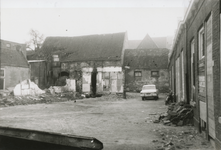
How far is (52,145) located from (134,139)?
256cm

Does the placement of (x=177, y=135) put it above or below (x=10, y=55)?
below

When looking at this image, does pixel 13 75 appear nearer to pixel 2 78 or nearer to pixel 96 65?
pixel 2 78

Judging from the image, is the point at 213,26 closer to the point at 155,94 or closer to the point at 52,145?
the point at 52,145

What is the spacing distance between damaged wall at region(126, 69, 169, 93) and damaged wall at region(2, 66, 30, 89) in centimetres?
1470

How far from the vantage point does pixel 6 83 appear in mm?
24750

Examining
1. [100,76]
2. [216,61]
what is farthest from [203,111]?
[100,76]

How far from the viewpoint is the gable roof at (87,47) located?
32156 millimetres

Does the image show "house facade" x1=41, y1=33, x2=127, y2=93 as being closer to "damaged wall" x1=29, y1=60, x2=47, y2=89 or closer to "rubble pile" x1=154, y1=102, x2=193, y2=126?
"damaged wall" x1=29, y1=60, x2=47, y2=89

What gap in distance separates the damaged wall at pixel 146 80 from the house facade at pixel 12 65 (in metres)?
14.6

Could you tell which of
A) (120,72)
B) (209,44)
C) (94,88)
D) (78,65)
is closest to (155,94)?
(120,72)

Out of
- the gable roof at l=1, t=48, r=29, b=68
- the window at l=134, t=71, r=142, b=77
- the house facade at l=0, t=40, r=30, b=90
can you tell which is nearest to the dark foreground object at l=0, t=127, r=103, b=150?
the house facade at l=0, t=40, r=30, b=90

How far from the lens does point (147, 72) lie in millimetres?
32875

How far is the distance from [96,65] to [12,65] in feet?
36.2

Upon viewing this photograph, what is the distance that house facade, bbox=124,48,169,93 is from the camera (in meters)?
32.2
